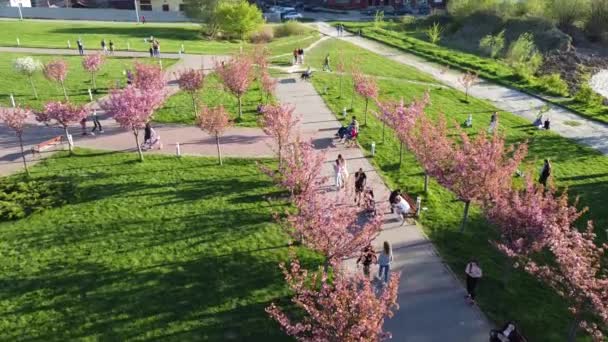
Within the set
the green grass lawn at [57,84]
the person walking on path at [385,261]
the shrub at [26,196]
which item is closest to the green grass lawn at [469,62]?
the person walking on path at [385,261]

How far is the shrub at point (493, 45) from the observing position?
48759 millimetres

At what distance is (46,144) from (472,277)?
65.6 feet

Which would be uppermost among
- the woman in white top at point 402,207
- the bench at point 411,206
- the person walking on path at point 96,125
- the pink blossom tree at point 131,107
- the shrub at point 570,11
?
the shrub at point 570,11

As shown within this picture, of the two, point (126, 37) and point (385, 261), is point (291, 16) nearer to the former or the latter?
point (126, 37)

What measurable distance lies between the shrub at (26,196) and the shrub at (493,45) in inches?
1679

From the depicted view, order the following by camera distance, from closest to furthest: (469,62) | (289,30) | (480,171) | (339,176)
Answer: (480,171) < (339,176) < (469,62) < (289,30)

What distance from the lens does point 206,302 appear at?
13.2 m

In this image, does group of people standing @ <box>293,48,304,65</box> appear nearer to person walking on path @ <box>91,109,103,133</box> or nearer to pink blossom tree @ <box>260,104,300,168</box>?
person walking on path @ <box>91,109,103,133</box>

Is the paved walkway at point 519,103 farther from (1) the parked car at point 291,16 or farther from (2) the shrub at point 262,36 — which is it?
(1) the parked car at point 291,16

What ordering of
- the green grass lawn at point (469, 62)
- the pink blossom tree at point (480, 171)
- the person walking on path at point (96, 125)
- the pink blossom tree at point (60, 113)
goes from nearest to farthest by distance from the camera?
the pink blossom tree at point (480, 171) → the pink blossom tree at point (60, 113) → the person walking on path at point (96, 125) → the green grass lawn at point (469, 62)

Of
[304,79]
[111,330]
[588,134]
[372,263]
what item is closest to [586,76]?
[588,134]

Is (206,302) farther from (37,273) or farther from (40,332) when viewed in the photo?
(37,273)

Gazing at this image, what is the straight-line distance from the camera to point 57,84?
108 ft

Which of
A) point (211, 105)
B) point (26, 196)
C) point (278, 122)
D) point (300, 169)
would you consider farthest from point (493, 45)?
point (26, 196)
